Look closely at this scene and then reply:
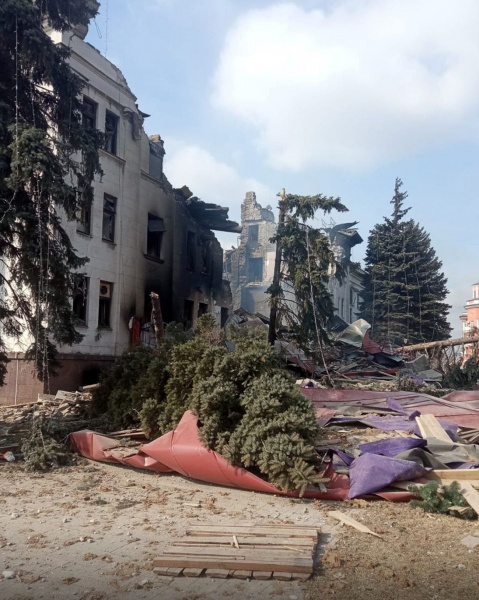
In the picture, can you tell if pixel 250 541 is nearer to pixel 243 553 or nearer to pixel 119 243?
pixel 243 553

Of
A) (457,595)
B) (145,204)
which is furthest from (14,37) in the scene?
(145,204)

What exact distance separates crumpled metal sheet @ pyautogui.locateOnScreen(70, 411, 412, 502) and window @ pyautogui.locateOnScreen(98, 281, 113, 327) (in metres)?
12.2

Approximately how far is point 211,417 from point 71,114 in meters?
6.93

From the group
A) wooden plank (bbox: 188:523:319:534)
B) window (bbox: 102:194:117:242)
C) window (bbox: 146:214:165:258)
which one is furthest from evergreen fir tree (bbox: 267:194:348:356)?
wooden plank (bbox: 188:523:319:534)

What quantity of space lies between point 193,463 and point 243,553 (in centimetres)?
332

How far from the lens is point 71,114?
11695mm

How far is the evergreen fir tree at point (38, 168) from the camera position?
34.2 ft

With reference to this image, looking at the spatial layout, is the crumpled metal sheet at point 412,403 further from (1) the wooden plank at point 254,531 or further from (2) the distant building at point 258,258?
(2) the distant building at point 258,258

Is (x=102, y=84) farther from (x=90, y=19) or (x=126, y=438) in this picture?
(x=126, y=438)

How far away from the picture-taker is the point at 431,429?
10219 millimetres

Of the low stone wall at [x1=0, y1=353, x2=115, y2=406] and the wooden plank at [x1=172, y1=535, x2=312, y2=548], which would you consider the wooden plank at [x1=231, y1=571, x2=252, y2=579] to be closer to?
the wooden plank at [x1=172, y1=535, x2=312, y2=548]

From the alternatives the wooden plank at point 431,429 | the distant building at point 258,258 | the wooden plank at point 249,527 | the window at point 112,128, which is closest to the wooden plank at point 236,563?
the wooden plank at point 249,527

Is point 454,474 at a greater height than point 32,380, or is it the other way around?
point 32,380

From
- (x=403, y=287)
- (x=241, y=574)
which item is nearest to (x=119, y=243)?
(x=241, y=574)
